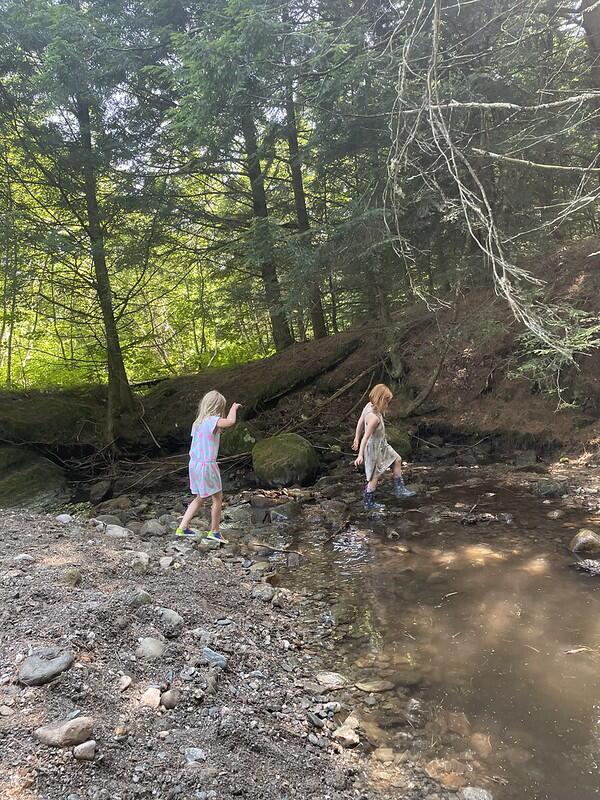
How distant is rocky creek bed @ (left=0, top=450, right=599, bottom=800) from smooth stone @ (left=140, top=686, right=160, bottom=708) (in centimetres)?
1

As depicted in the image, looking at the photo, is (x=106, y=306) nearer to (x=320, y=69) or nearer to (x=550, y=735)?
(x=320, y=69)

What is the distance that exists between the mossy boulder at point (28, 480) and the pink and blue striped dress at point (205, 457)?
567cm

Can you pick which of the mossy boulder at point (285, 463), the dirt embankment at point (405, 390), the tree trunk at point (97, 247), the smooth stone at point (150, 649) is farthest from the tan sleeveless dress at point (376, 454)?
the tree trunk at point (97, 247)

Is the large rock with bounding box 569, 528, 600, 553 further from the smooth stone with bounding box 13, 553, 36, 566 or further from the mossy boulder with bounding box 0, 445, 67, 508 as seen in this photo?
the mossy boulder with bounding box 0, 445, 67, 508

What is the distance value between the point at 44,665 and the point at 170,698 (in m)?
0.77

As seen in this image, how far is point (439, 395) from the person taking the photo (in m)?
12.9

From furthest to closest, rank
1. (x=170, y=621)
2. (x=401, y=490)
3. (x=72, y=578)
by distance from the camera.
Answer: (x=401, y=490), (x=72, y=578), (x=170, y=621)

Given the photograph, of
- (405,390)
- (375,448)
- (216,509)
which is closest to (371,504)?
(375,448)

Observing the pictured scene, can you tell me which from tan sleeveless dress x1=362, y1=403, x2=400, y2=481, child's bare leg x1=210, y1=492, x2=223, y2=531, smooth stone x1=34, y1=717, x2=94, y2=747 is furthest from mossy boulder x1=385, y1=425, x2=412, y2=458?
smooth stone x1=34, y1=717, x2=94, y2=747

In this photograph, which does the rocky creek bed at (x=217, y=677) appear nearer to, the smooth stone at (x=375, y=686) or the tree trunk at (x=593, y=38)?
the smooth stone at (x=375, y=686)

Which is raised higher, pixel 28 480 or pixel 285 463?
pixel 28 480

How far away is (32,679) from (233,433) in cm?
988

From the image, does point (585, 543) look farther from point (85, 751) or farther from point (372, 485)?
point (85, 751)

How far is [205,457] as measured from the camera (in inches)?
266
